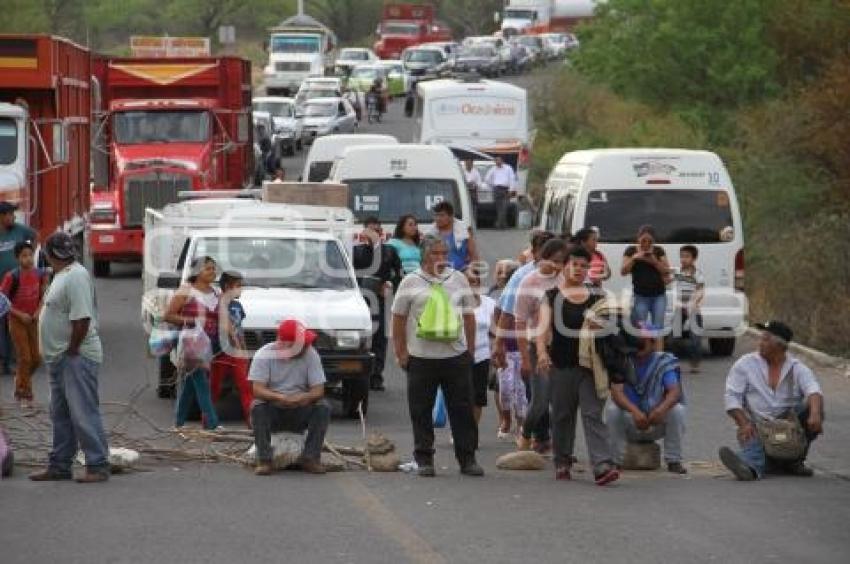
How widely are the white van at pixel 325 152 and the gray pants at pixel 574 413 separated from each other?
67.6ft

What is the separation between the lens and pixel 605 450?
1464 centimetres

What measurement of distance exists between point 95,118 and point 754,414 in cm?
2020

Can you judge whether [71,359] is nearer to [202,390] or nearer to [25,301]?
[202,390]

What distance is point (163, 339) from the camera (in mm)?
18453

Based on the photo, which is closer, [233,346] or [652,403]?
[652,403]

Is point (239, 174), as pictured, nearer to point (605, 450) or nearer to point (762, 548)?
point (605, 450)

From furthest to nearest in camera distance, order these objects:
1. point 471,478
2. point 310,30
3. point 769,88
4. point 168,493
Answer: point 310,30, point 769,88, point 471,478, point 168,493

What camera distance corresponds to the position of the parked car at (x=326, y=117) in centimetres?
6278

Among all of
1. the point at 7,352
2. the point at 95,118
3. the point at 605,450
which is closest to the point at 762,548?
the point at 605,450

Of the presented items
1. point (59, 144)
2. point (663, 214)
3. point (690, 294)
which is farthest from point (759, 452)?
point (59, 144)

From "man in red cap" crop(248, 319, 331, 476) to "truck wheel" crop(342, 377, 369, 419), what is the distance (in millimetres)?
3173

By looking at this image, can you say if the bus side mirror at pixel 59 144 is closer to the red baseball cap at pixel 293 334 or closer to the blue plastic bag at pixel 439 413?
the blue plastic bag at pixel 439 413

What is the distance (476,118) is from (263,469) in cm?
3235

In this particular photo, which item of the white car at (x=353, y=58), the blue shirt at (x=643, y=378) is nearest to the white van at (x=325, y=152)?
the blue shirt at (x=643, y=378)
